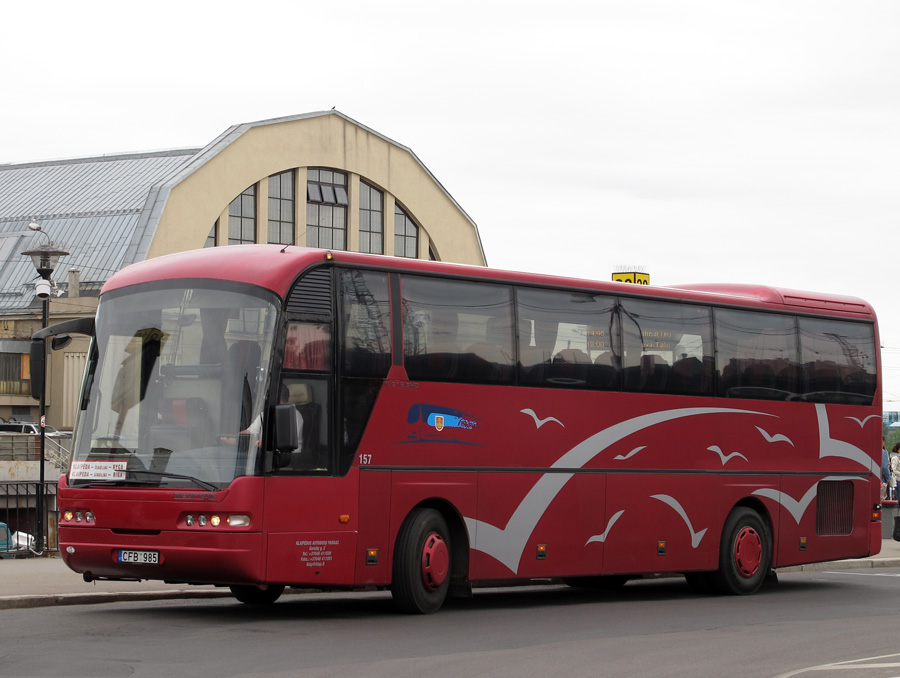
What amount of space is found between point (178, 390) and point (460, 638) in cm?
352

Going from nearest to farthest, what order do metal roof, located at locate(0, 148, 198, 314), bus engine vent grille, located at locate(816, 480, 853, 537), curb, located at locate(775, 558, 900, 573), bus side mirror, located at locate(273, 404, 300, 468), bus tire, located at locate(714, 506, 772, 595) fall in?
bus side mirror, located at locate(273, 404, 300, 468) < bus tire, located at locate(714, 506, 772, 595) < bus engine vent grille, located at locate(816, 480, 853, 537) < curb, located at locate(775, 558, 900, 573) < metal roof, located at locate(0, 148, 198, 314)

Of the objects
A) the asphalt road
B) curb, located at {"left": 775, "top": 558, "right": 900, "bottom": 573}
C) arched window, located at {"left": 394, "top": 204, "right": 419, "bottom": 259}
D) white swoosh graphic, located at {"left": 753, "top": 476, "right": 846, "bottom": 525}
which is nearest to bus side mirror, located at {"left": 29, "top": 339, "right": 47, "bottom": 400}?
the asphalt road

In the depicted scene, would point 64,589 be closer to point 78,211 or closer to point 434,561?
point 434,561

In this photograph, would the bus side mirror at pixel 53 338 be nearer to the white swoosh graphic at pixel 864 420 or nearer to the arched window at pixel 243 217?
the white swoosh graphic at pixel 864 420

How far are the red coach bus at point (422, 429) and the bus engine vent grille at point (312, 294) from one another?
0.07 feet

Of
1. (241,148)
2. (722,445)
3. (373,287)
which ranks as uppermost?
(241,148)

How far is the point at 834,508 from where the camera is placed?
20922mm

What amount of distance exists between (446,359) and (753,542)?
6.26 metres

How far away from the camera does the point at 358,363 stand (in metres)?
14.6

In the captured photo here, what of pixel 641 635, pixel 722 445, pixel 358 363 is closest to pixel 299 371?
pixel 358 363

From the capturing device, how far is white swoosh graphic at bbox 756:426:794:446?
774 inches

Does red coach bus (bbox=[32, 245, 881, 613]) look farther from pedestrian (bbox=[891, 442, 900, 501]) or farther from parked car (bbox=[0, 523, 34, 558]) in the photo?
pedestrian (bbox=[891, 442, 900, 501])

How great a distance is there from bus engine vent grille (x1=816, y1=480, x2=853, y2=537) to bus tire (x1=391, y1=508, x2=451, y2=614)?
7367mm

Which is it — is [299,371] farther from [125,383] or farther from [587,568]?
[587,568]
